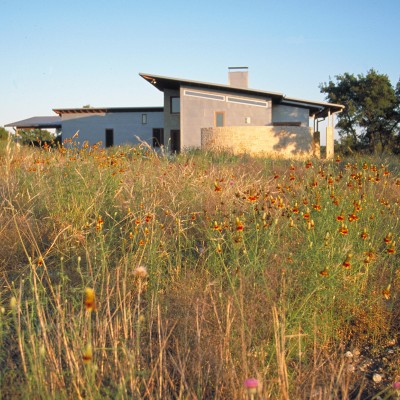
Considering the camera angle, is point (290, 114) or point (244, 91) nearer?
point (244, 91)

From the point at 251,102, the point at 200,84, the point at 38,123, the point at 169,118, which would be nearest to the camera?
the point at 200,84

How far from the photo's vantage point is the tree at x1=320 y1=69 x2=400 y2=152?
97.9 feet

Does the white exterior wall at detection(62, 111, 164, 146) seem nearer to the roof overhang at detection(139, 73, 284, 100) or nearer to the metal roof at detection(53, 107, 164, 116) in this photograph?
the metal roof at detection(53, 107, 164, 116)

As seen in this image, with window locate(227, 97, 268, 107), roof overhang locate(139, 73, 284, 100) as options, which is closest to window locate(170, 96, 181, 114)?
roof overhang locate(139, 73, 284, 100)

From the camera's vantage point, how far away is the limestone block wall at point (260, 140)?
18.3 m

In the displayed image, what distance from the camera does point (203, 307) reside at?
2.53 m

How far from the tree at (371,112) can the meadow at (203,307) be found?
26658mm

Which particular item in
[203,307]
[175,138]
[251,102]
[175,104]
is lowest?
[203,307]

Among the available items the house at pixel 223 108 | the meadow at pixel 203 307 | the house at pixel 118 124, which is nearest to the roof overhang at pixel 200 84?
the house at pixel 223 108

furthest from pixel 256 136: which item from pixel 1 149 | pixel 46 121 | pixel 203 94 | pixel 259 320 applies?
pixel 46 121

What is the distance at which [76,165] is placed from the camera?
5.42 metres

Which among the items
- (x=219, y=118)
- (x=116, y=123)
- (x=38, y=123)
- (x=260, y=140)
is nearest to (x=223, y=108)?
(x=219, y=118)

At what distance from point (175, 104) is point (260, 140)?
9067 mm

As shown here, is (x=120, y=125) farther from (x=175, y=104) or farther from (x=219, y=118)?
(x=219, y=118)
